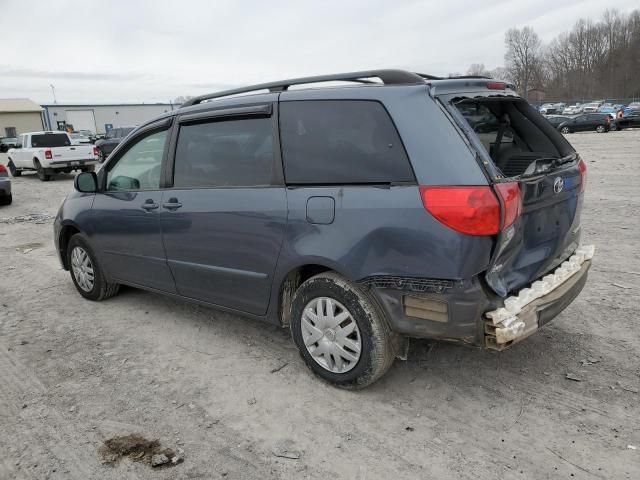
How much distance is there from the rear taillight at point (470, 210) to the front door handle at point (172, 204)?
2119mm

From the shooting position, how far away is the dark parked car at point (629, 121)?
31453 mm

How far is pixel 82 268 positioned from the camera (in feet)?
16.7

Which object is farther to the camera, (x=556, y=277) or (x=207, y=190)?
(x=207, y=190)

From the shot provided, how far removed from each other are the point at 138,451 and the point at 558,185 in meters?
2.89

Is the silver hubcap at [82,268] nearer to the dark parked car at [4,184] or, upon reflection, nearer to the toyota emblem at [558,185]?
the toyota emblem at [558,185]

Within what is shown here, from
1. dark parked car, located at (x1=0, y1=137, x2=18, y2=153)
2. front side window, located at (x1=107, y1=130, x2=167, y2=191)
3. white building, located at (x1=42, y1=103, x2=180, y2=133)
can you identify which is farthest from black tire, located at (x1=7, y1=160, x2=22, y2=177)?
white building, located at (x1=42, y1=103, x2=180, y2=133)

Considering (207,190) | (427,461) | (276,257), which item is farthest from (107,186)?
(427,461)

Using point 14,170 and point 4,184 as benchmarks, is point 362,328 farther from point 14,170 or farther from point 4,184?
point 14,170

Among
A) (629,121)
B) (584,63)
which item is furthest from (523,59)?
(629,121)

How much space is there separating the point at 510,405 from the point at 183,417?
195 cm

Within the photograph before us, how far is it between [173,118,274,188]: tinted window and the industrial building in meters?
68.3

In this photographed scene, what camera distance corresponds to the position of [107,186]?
466 centimetres

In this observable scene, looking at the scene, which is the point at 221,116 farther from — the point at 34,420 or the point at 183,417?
the point at 34,420

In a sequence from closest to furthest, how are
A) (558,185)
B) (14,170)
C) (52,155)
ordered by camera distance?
(558,185) → (52,155) → (14,170)
